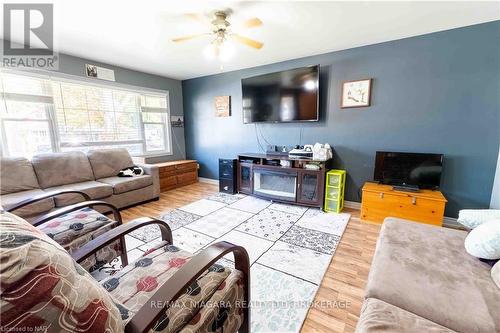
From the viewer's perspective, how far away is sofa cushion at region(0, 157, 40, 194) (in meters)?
2.50

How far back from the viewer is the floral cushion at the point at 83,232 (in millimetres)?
1456

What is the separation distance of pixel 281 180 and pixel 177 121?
9.36ft

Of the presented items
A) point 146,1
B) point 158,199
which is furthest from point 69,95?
point 146,1

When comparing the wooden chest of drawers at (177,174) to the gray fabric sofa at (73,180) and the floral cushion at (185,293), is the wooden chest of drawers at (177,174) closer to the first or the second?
the gray fabric sofa at (73,180)

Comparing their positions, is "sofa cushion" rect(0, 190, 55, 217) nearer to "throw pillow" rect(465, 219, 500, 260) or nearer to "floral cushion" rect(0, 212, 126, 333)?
"floral cushion" rect(0, 212, 126, 333)

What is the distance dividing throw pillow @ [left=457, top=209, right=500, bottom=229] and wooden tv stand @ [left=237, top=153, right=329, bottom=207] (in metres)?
1.69

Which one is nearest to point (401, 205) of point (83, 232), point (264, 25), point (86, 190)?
point (264, 25)

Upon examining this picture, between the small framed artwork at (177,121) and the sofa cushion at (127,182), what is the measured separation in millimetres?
1750

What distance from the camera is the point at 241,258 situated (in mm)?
1168

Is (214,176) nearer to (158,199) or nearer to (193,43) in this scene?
(158,199)

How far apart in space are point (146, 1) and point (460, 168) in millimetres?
3804

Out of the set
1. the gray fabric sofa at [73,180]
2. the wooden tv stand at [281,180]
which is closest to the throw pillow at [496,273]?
the wooden tv stand at [281,180]
